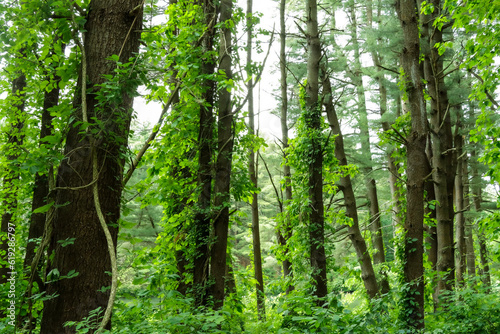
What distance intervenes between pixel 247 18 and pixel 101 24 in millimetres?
3425

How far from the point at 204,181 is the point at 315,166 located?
8.10 ft

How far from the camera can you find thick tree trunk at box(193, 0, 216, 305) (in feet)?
18.6

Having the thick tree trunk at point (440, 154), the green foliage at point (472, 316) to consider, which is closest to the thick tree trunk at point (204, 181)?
the green foliage at point (472, 316)

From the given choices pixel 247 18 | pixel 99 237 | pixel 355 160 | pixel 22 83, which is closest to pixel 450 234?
pixel 355 160

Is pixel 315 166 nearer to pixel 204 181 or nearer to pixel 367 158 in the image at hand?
pixel 204 181

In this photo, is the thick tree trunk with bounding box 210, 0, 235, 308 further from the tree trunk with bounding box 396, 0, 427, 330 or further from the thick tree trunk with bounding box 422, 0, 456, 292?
the thick tree trunk with bounding box 422, 0, 456, 292

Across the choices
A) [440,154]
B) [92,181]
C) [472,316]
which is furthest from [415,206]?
[92,181]

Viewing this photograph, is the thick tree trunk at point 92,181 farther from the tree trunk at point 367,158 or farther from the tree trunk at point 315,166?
the tree trunk at point 367,158

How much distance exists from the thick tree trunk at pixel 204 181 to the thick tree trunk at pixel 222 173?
14 centimetres

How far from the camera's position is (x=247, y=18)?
6.29m

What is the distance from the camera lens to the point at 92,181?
3.00 meters

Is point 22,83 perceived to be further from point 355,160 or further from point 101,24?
point 355,160

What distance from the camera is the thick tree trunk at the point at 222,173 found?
557 centimetres

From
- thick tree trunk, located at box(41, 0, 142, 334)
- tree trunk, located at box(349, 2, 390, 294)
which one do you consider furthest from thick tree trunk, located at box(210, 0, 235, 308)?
tree trunk, located at box(349, 2, 390, 294)
